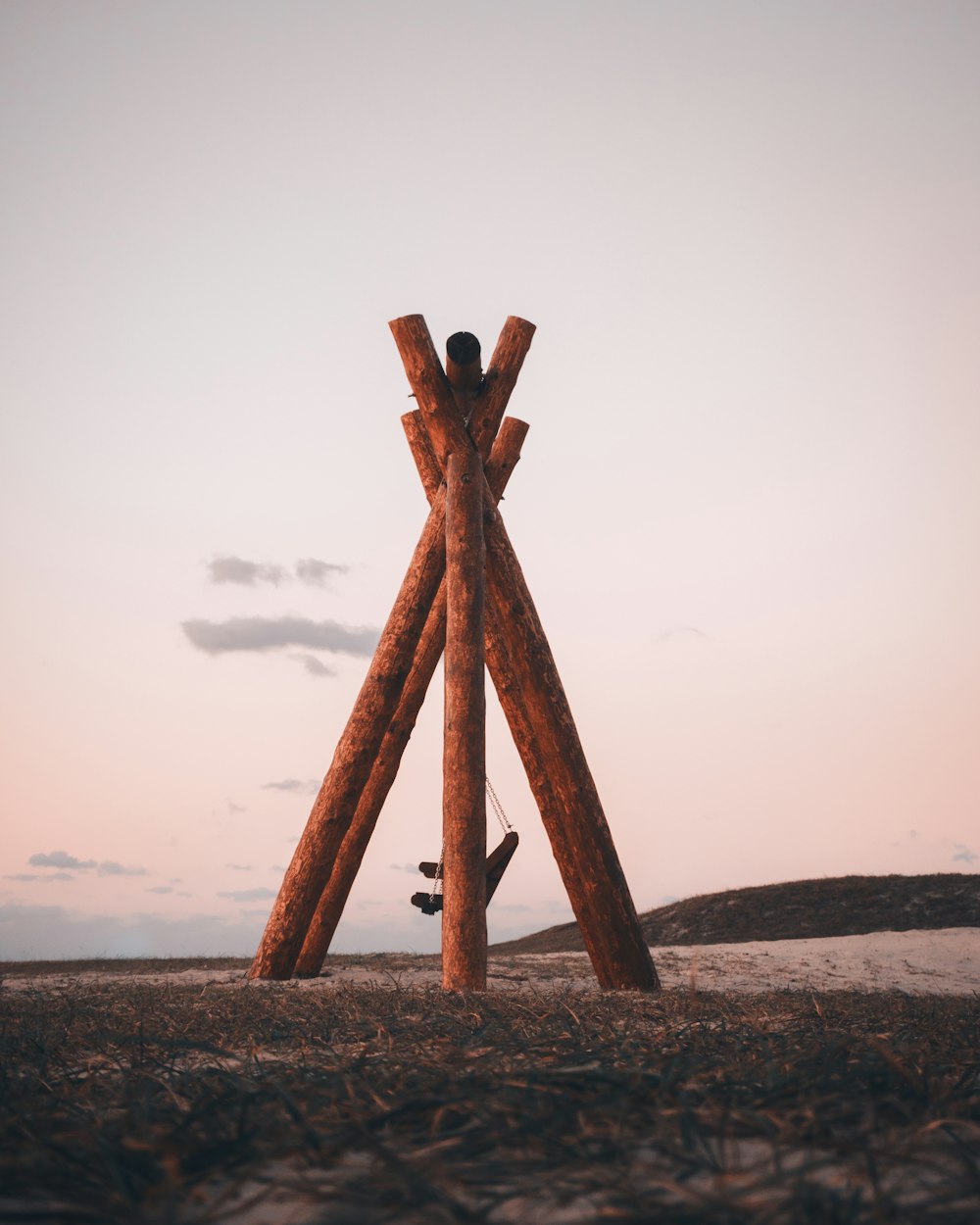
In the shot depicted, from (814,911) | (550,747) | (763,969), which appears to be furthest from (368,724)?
(814,911)

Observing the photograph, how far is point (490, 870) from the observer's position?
6.49 m

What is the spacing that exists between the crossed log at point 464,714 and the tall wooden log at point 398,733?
1cm

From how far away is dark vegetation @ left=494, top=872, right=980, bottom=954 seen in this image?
1228 cm

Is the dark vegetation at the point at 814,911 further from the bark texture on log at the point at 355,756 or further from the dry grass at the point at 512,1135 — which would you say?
the dry grass at the point at 512,1135

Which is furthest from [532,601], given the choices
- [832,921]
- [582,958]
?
[832,921]

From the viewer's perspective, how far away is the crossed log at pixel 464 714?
611 cm

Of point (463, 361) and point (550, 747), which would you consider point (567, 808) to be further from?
point (463, 361)

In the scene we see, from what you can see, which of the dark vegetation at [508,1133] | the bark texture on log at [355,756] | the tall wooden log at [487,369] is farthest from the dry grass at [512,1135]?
the tall wooden log at [487,369]

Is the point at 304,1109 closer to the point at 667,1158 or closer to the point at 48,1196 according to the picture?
the point at 48,1196

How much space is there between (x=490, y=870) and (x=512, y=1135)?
520 cm

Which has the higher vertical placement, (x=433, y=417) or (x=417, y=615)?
(x=433, y=417)

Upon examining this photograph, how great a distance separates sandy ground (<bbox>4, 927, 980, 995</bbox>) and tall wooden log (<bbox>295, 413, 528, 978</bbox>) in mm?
348

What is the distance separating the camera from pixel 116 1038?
2652mm

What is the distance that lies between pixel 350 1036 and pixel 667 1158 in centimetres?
166
